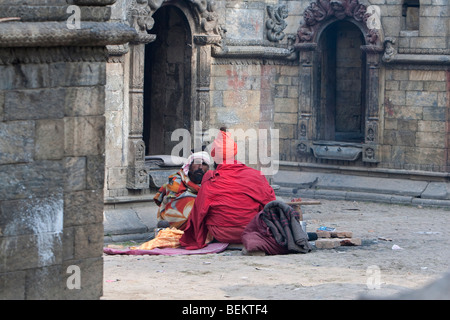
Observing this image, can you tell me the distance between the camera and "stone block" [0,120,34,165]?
6.82m

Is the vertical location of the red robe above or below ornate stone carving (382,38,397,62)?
below

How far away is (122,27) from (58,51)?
0.54 metres

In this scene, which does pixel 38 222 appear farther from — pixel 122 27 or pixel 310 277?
pixel 310 277

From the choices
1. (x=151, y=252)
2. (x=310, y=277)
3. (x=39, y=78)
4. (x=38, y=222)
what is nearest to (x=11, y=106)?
(x=39, y=78)

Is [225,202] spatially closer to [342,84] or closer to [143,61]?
[143,61]

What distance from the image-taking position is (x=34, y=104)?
6984 millimetres

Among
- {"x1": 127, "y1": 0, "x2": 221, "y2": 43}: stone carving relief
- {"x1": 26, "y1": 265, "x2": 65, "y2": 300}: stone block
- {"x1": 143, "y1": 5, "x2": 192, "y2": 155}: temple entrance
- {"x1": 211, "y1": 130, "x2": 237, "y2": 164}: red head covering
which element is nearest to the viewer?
{"x1": 26, "y1": 265, "x2": 65, "y2": 300}: stone block

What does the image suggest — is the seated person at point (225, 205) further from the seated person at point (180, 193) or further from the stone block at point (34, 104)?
the stone block at point (34, 104)

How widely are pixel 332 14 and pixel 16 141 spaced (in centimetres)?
1155

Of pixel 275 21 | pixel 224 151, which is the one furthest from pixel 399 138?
pixel 224 151

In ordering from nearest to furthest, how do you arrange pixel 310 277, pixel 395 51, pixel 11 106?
pixel 11 106 → pixel 310 277 → pixel 395 51

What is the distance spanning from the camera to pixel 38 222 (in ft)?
23.1

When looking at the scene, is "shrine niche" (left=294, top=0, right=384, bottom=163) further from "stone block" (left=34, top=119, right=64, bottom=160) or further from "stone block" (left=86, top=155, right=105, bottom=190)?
"stone block" (left=34, top=119, right=64, bottom=160)

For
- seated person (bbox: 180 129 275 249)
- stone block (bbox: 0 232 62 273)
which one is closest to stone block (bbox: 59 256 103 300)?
stone block (bbox: 0 232 62 273)
